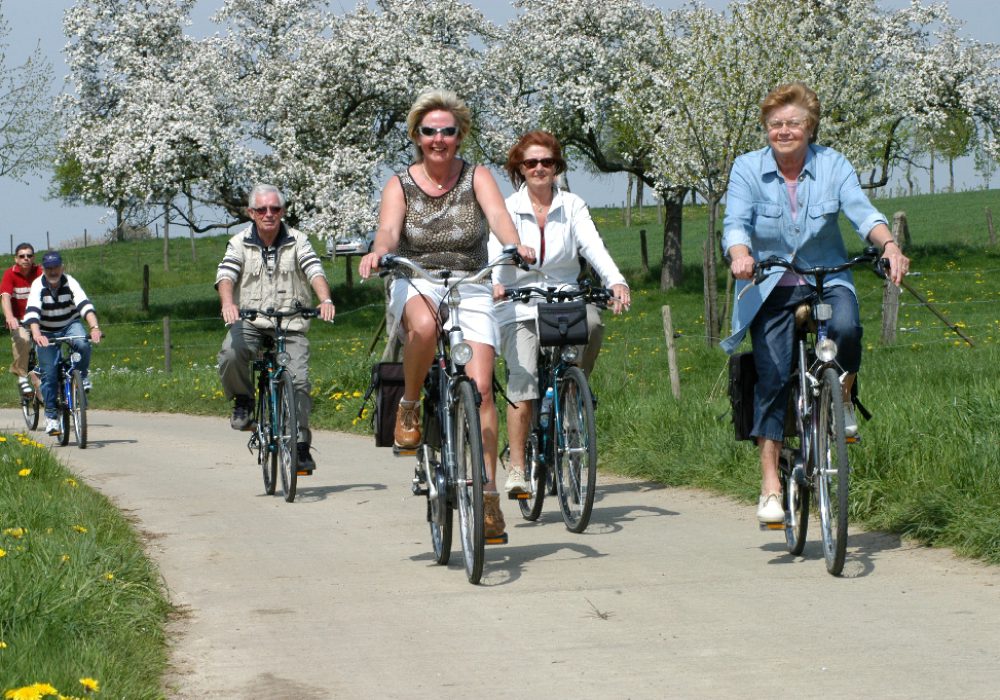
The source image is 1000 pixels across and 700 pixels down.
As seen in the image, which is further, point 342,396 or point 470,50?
point 470,50

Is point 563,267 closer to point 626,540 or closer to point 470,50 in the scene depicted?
point 626,540

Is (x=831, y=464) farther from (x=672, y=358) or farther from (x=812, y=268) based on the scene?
(x=672, y=358)

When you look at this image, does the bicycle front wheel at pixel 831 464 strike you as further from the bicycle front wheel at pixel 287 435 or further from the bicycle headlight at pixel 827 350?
the bicycle front wheel at pixel 287 435

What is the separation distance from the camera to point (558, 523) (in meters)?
7.66

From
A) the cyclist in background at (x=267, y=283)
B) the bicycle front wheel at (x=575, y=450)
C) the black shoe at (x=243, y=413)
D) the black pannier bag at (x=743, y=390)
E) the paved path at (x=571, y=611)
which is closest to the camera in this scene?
the paved path at (x=571, y=611)

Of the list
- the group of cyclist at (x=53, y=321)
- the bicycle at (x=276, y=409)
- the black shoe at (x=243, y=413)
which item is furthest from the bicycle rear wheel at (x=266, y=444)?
the group of cyclist at (x=53, y=321)

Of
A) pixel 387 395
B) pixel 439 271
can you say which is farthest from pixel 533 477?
pixel 439 271

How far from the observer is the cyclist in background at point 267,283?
9477mm

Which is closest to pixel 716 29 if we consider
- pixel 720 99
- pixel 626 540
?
pixel 720 99

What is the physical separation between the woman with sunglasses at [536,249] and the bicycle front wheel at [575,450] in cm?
41

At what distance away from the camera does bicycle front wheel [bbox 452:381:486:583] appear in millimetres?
5715

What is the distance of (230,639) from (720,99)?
2676 centimetres

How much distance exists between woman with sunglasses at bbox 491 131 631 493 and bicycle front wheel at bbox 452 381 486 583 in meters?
1.67

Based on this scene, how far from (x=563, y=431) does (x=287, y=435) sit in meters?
2.60
